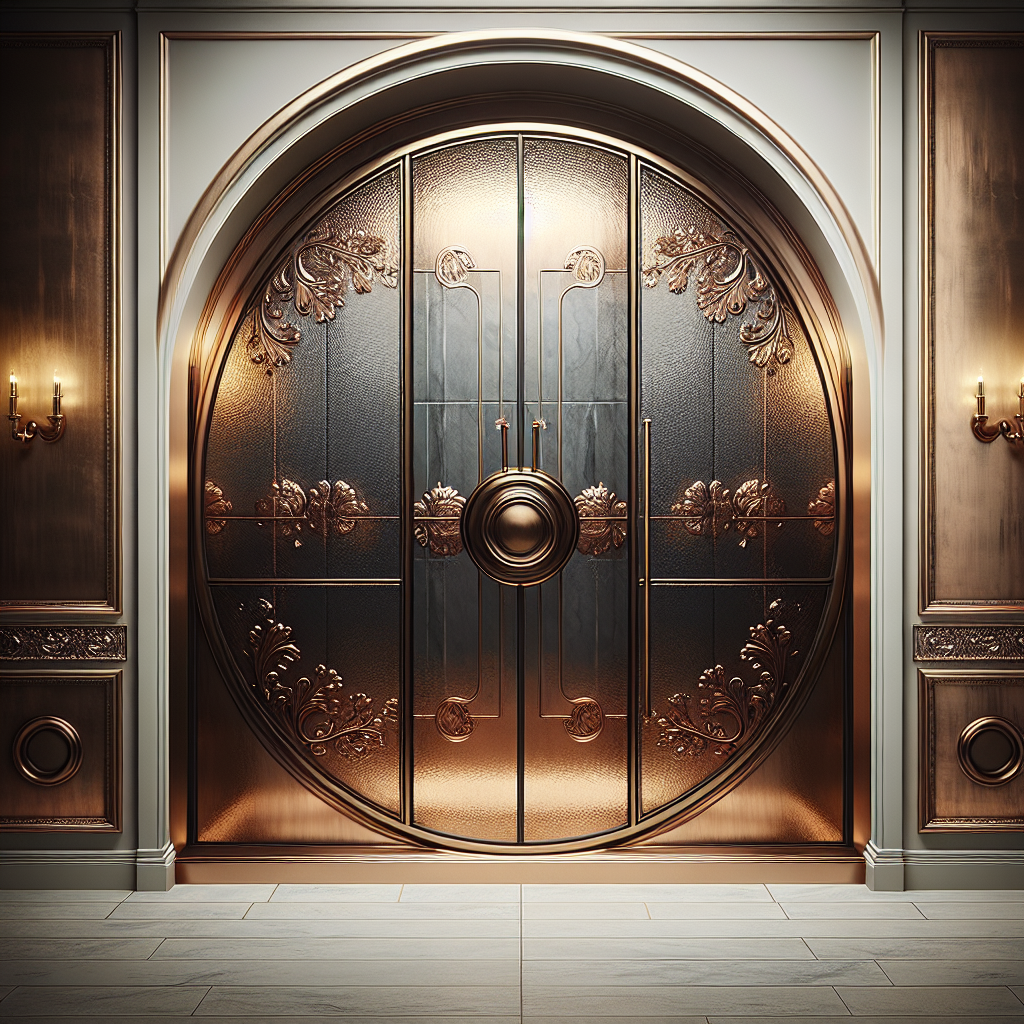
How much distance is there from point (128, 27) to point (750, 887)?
3581mm

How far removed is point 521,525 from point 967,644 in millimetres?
1566

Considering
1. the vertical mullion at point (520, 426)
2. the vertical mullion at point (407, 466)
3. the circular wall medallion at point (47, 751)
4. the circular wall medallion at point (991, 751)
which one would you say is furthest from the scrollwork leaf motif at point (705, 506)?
the circular wall medallion at point (47, 751)

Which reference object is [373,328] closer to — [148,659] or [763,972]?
[148,659]

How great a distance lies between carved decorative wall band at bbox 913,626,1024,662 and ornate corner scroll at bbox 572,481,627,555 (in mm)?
1056

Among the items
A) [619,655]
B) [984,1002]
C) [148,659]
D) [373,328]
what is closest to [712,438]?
[619,655]

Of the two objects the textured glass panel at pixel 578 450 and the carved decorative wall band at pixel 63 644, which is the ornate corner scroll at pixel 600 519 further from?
the carved decorative wall band at pixel 63 644

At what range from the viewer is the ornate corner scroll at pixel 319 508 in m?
3.43

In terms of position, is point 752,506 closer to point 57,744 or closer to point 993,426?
point 993,426

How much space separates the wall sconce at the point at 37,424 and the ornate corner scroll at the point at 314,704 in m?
0.90

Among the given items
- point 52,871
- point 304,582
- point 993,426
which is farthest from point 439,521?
point 993,426

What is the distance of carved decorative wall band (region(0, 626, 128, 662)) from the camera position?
129 inches

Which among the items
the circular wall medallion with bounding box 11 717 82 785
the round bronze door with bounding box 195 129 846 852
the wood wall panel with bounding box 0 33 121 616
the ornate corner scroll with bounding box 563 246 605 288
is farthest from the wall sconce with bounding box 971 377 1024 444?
the circular wall medallion with bounding box 11 717 82 785

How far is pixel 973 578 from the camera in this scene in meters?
3.28

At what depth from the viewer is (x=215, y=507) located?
3441 millimetres
